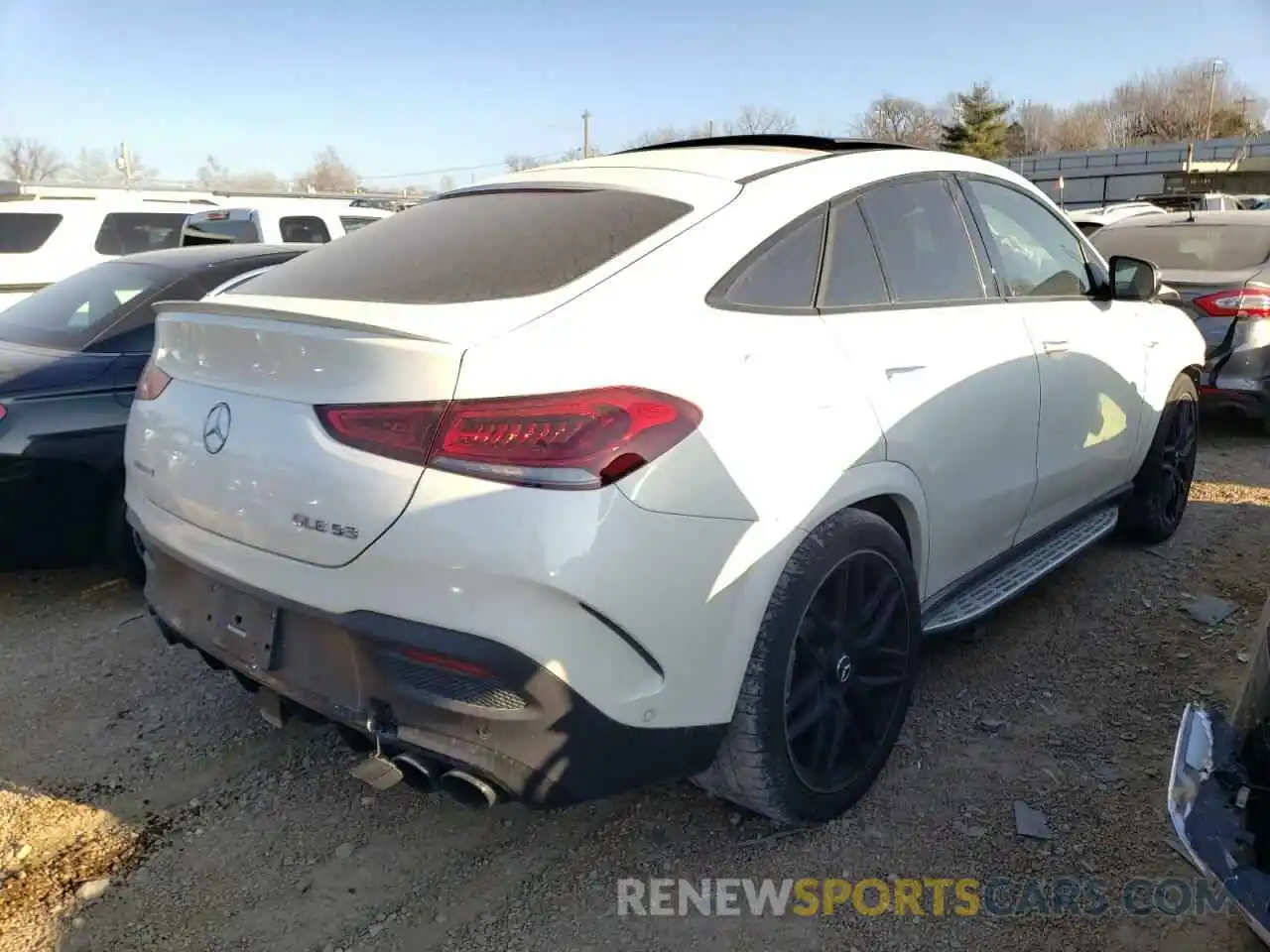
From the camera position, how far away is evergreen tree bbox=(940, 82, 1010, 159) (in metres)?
57.8

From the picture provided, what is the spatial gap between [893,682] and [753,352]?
111 cm

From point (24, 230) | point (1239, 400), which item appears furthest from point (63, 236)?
point (1239, 400)

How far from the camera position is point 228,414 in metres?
2.28

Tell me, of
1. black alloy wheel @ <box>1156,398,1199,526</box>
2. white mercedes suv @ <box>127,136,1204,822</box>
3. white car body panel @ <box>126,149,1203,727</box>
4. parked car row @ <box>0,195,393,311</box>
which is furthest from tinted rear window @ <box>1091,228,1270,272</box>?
parked car row @ <box>0,195,393,311</box>

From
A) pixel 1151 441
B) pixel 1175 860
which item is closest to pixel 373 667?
pixel 1175 860

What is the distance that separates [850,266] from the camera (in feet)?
9.13

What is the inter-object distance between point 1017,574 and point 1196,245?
5.17 meters

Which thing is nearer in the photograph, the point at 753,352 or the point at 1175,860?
the point at 753,352

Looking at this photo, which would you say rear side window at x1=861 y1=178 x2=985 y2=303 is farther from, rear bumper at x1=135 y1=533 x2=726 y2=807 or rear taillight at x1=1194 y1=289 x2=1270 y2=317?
rear taillight at x1=1194 y1=289 x2=1270 y2=317

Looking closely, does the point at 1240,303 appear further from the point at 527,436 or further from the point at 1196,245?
the point at 527,436

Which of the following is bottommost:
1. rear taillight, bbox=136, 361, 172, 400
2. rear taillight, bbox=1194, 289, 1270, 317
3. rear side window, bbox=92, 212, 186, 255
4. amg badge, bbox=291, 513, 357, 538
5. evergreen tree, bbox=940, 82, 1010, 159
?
amg badge, bbox=291, 513, 357, 538

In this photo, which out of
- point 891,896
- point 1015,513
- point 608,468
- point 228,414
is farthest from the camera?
point 1015,513

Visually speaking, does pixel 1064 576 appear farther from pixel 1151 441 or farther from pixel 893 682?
pixel 893 682

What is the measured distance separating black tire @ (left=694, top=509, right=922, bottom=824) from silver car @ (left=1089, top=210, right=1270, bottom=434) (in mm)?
4894
